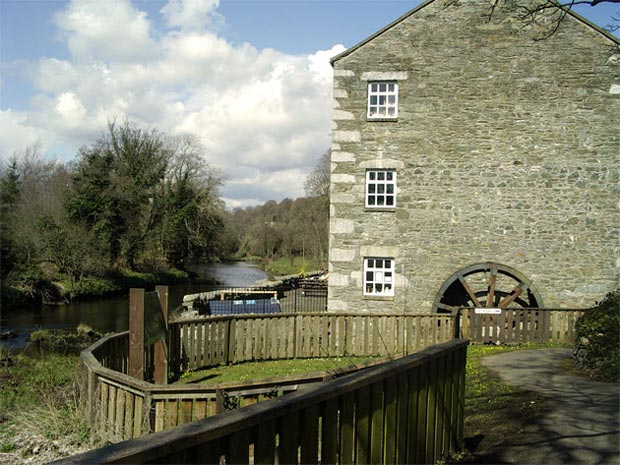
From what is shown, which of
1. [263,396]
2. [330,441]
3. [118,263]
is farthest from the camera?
[118,263]

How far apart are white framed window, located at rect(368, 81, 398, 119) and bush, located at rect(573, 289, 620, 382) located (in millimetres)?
9278

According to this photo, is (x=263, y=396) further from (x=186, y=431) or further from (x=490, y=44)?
(x=490, y=44)

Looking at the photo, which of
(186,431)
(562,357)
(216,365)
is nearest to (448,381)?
(186,431)

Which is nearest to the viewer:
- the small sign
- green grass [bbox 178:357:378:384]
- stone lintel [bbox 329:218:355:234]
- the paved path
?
the paved path

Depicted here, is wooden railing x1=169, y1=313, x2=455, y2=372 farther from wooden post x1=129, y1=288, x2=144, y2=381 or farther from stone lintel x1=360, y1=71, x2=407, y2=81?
stone lintel x1=360, y1=71, x2=407, y2=81

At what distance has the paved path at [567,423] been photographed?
5.28 m

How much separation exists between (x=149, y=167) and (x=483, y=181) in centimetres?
3544

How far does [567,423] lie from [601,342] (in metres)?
3.85

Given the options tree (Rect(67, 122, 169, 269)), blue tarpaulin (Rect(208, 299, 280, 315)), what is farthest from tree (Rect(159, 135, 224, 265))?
blue tarpaulin (Rect(208, 299, 280, 315))

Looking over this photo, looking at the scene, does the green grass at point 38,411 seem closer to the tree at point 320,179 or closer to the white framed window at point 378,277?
the white framed window at point 378,277

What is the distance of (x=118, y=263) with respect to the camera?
41250 mm

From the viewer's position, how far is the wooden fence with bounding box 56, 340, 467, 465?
2.52 m

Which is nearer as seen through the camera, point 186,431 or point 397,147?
point 186,431

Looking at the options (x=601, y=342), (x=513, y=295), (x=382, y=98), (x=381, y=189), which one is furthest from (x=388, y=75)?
(x=601, y=342)
